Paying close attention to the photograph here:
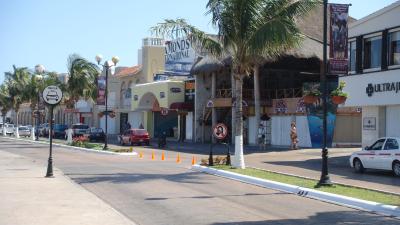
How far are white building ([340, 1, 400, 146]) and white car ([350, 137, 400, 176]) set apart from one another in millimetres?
4959

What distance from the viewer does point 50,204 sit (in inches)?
508

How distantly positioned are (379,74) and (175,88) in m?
31.1

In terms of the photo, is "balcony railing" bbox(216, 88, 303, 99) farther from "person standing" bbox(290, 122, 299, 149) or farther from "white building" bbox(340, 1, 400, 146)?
"white building" bbox(340, 1, 400, 146)

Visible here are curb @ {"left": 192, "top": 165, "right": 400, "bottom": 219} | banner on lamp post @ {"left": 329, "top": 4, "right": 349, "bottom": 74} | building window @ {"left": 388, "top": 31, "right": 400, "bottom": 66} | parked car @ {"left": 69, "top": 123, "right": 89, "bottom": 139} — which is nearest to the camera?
curb @ {"left": 192, "top": 165, "right": 400, "bottom": 219}

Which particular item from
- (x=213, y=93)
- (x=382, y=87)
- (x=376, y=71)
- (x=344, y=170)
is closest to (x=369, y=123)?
(x=382, y=87)

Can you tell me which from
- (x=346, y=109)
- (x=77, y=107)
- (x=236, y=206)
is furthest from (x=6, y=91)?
(x=236, y=206)

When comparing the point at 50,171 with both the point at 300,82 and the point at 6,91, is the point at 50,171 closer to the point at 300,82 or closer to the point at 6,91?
the point at 300,82

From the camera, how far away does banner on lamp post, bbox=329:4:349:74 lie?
16969 mm

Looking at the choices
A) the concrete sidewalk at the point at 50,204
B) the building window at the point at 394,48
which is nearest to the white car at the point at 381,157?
the building window at the point at 394,48

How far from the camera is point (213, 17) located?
2239 cm

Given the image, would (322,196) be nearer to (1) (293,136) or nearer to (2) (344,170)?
(2) (344,170)

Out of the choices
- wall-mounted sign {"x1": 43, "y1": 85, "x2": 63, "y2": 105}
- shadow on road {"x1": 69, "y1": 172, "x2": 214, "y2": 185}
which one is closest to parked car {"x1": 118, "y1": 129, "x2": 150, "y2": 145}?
shadow on road {"x1": 69, "y1": 172, "x2": 214, "y2": 185}

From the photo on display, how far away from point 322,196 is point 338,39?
16.7ft

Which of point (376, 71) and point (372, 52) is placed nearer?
point (376, 71)
